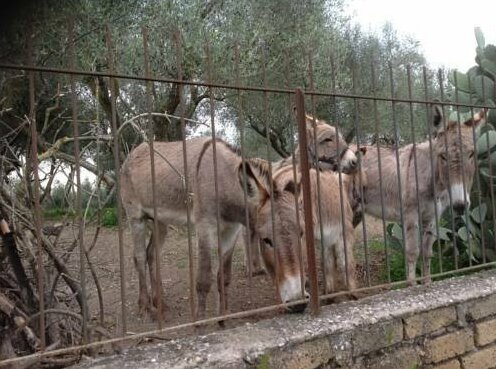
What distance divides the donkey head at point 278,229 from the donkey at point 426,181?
1.56m

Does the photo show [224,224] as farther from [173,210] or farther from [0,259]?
[0,259]

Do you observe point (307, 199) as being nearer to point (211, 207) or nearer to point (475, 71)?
point (211, 207)

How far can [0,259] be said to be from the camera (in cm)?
348

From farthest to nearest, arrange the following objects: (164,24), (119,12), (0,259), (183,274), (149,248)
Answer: (164,24) < (119,12) < (183,274) < (149,248) < (0,259)

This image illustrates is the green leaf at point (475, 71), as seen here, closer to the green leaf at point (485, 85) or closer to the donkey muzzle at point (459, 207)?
the green leaf at point (485, 85)

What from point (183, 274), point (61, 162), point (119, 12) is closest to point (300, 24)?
point (119, 12)

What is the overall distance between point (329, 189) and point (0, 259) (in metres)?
3.34

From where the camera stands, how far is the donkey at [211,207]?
3.62 m

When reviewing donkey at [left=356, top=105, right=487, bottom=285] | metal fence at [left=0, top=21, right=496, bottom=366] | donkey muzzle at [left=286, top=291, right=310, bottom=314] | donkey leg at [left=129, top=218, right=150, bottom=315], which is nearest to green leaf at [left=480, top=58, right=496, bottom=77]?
metal fence at [left=0, top=21, right=496, bottom=366]

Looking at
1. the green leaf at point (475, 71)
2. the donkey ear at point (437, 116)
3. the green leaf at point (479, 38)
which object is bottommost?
the donkey ear at point (437, 116)

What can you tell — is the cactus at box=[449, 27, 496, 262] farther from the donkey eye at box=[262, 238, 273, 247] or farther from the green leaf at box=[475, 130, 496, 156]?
the donkey eye at box=[262, 238, 273, 247]

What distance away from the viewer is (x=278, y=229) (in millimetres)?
3736

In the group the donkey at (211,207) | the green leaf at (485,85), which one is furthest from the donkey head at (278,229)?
the green leaf at (485,85)

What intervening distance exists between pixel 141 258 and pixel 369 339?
4.09 meters
